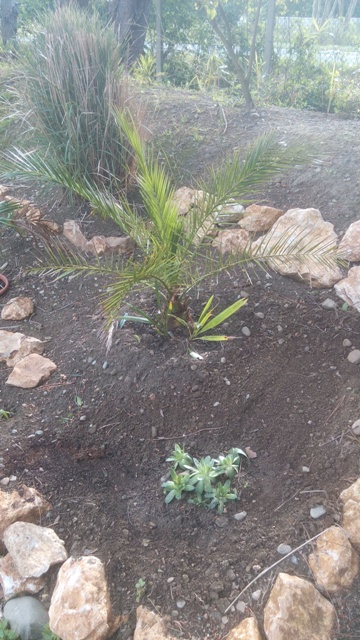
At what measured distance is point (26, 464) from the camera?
2082mm

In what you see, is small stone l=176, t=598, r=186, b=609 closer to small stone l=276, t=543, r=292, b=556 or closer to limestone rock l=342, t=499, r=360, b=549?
small stone l=276, t=543, r=292, b=556

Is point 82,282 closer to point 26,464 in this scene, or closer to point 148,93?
point 26,464

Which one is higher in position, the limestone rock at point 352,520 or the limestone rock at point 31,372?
the limestone rock at point 352,520

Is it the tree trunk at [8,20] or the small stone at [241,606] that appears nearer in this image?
the small stone at [241,606]

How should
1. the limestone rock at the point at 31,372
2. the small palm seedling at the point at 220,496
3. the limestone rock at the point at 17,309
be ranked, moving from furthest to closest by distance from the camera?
the limestone rock at the point at 17,309, the limestone rock at the point at 31,372, the small palm seedling at the point at 220,496

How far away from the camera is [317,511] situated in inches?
71.0

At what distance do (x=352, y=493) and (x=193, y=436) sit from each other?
2.01 ft

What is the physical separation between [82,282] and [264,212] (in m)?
1.05

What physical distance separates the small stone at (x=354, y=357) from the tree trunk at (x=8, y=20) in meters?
5.44

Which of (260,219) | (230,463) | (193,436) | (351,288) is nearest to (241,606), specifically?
(230,463)

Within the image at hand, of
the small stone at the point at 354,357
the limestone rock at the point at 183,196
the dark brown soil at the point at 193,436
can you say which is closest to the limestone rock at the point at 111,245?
the dark brown soil at the point at 193,436

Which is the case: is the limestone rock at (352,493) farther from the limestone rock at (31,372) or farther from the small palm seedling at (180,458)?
the limestone rock at (31,372)

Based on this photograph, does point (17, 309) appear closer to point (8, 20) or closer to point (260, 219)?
point (260, 219)

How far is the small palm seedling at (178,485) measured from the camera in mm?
1916
